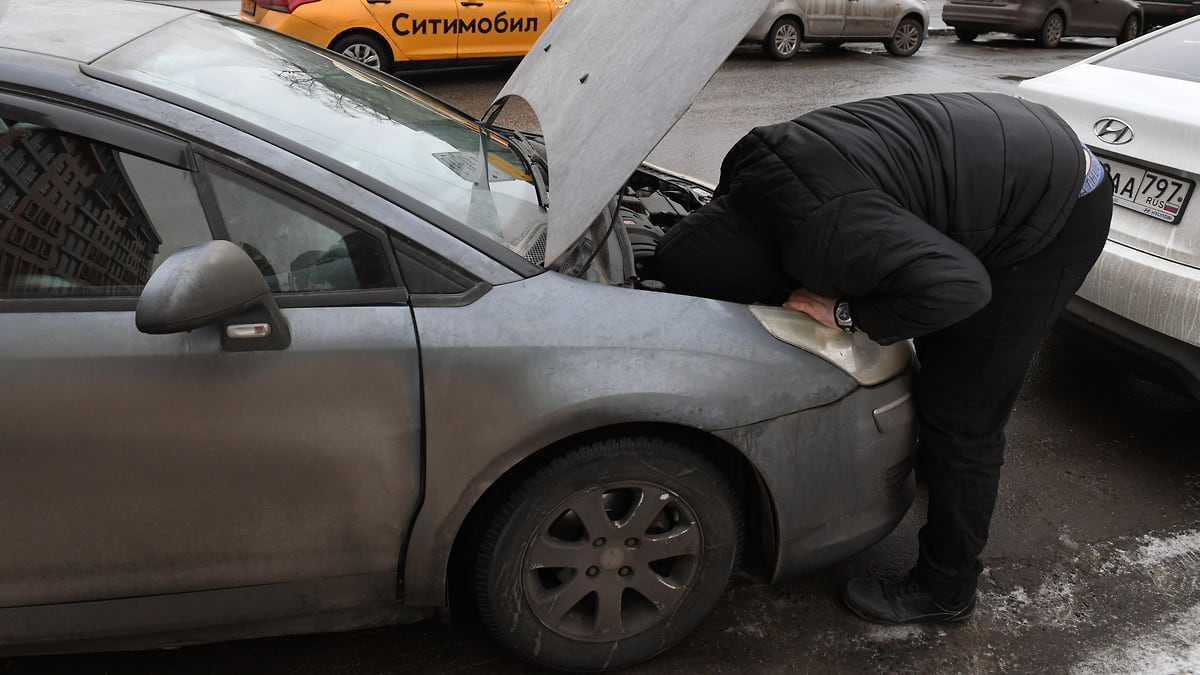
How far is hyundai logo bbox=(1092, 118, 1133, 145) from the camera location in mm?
3270

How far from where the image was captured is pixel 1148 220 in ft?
10.5

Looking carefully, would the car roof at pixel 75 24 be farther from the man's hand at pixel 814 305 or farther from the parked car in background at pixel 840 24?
the parked car in background at pixel 840 24

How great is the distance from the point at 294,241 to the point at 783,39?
33.9 ft

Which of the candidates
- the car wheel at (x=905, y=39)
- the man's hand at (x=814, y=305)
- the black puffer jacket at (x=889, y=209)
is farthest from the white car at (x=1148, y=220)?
the car wheel at (x=905, y=39)

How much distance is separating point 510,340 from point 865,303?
2.67 feet

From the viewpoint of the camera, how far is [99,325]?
188 cm

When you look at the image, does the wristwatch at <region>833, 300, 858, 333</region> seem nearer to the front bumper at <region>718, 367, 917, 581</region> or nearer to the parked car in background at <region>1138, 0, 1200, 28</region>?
the front bumper at <region>718, 367, 917, 581</region>

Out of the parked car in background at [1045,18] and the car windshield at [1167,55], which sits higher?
the car windshield at [1167,55]

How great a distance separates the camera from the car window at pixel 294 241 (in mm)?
1948

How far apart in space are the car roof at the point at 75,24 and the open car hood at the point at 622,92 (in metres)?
1.02

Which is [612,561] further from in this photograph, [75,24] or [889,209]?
[75,24]

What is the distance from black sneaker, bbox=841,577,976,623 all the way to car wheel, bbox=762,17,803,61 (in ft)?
31.8

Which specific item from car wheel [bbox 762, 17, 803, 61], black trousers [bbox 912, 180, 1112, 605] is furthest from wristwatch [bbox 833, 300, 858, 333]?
car wheel [bbox 762, 17, 803, 61]

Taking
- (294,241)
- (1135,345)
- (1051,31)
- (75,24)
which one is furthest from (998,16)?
(294,241)
